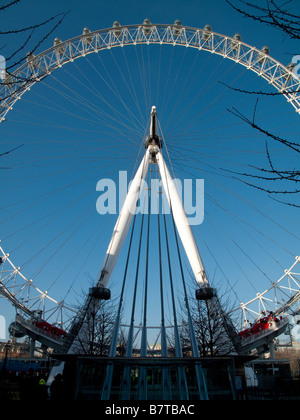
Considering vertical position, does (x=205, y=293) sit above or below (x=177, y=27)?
below

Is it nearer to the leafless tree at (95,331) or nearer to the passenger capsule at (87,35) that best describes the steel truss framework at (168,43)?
the passenger capsule at (87,35)

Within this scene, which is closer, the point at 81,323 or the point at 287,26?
the point at 287,26

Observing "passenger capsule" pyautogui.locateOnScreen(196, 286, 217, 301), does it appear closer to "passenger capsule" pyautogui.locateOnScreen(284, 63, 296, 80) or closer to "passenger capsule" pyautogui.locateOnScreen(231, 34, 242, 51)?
"passenger capsule" pyautogui.locateOnScreen(284, 63, 296, 80)

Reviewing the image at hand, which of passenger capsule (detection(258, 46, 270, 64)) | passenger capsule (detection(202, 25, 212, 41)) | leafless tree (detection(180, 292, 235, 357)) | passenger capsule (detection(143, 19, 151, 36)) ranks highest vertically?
passenger capsule (detection(143, 19, 151, 36))

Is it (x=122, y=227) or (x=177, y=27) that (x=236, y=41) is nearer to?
(x=177, y=27)

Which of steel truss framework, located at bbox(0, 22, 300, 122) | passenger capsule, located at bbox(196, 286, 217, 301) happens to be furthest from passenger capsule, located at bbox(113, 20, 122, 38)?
passenger capsule, located at bbox(196, 286, 217, 301)

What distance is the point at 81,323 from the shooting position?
23.8 m

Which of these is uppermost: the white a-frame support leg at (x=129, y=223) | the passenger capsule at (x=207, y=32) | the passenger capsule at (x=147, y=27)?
the passenger capsule at (x=147, y=27)

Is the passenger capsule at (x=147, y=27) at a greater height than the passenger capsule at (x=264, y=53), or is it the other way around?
the passenger capsule at (x=147, y=27)

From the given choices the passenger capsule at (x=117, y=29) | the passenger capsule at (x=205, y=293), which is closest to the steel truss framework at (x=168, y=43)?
the passenger capsule at (x=117, y=29)

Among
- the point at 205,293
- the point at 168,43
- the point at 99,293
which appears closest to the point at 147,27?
the point at 168,43
